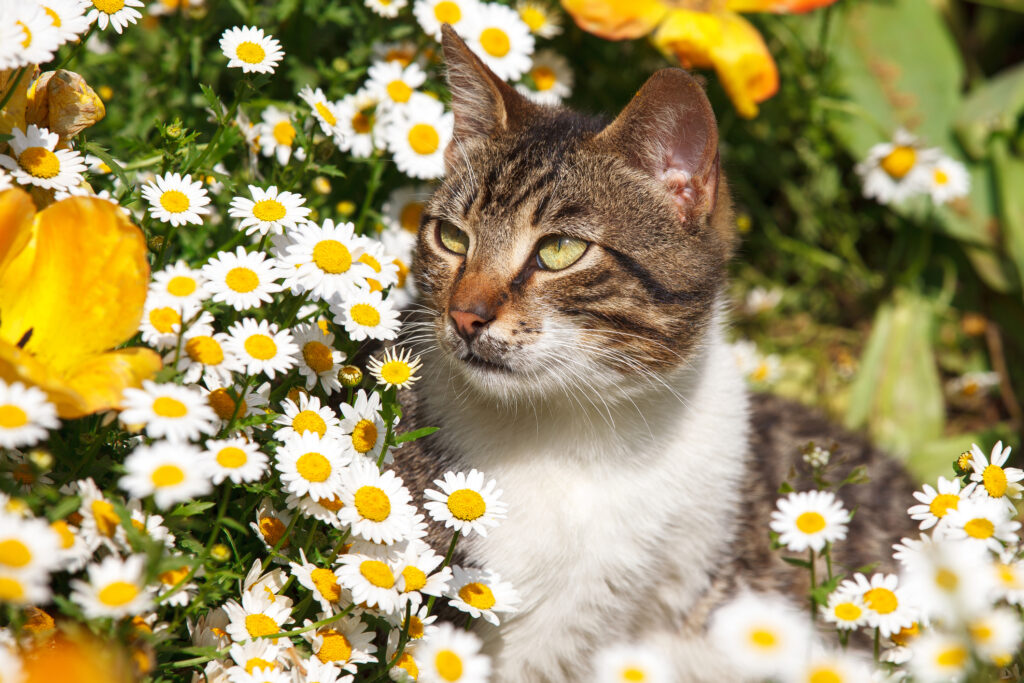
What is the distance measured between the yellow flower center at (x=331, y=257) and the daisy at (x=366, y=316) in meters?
0.09

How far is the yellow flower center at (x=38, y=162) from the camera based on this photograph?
171cm

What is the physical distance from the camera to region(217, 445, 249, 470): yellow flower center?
1.50 m

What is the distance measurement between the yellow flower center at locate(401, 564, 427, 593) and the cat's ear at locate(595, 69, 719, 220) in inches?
40.0

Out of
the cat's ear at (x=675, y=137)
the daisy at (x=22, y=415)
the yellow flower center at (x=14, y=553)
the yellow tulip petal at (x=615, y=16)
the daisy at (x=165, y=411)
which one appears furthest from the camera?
the yellow tulip petal at (x=615, y=16)

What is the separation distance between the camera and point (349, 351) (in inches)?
74.2

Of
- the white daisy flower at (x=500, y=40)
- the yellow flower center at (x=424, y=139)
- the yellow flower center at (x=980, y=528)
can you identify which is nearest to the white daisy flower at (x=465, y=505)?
the yellow flower center at (x=980, y=528)

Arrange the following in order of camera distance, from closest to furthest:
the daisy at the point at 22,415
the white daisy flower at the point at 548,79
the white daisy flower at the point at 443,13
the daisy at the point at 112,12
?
the daisy at the point at 22,415 → the daisy at the point at 112,12 → the white daisy flower at the point at 443,13 → the white daisy flower at the point at 548,79

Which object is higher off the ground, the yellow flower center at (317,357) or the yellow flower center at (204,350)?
the yellow flower center at (204,350)

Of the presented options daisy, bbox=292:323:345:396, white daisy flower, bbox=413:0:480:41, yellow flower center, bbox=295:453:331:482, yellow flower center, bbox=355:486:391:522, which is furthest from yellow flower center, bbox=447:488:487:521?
white daisy flower, bbox=413:0:480:41

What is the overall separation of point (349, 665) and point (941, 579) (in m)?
1.05

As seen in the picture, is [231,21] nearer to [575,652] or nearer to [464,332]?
[464,332]

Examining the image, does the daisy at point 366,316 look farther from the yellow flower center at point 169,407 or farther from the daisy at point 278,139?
the daisy at point 278,139

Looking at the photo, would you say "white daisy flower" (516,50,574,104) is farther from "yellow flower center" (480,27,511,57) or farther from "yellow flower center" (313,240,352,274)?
"yellow flower center" (313,240,352,274)

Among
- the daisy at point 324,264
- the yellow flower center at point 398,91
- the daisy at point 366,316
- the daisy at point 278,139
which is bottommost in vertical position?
the daisy at point 278,139
